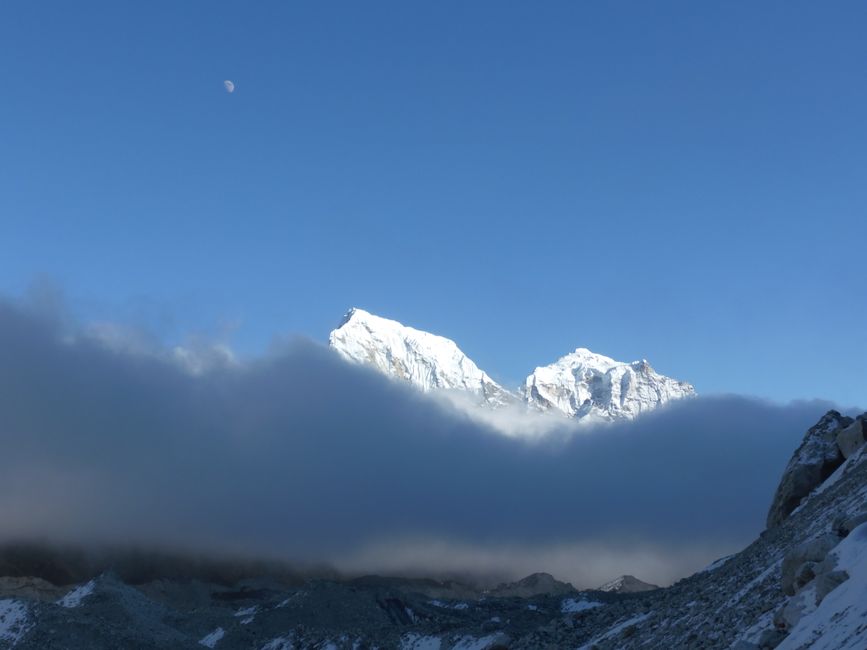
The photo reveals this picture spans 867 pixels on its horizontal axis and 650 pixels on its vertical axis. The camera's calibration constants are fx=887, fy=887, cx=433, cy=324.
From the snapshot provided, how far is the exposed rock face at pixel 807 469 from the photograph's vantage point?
3100 inches

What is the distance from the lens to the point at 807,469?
79312 mm

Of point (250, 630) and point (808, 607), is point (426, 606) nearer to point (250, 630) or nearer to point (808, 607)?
point (250, 630)

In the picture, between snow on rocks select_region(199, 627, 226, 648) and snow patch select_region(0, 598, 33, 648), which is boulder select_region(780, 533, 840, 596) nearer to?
snow patch select_region(0, 598, 33, 648)

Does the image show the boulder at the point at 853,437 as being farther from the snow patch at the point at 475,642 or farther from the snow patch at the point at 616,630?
the snow patch at the point at 475,642

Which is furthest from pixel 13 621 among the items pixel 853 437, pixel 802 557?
pixel 802 557

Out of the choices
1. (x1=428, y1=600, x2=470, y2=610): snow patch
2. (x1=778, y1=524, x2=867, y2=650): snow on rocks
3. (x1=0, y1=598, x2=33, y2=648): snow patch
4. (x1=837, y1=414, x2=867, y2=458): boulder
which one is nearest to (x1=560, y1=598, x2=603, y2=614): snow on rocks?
(x1=428, y1=600, x2=470, y2=610): snow patch

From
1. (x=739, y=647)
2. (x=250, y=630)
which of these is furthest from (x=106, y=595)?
(x=739, y=647)

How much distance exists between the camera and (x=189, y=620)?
484 ft

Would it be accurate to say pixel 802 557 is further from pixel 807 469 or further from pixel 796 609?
pixel 807 469

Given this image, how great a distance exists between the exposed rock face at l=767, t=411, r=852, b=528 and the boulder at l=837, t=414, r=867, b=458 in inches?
60.3

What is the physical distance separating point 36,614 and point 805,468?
296ft

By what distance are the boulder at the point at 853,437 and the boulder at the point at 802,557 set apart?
41199mm

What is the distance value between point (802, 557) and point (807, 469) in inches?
1759

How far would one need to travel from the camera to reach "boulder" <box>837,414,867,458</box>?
249 ft
